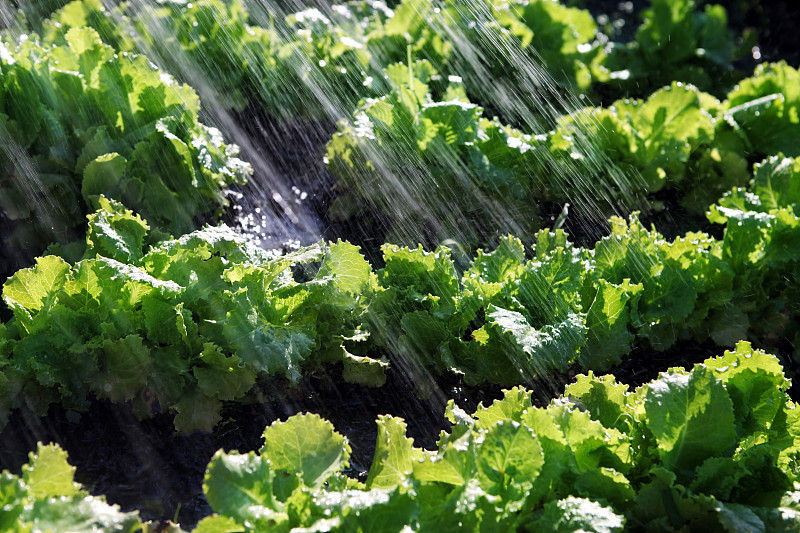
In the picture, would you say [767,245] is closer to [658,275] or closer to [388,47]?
[658,275]

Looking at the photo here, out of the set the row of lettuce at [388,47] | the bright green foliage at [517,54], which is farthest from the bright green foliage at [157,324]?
the bright green foliage at [517,54]

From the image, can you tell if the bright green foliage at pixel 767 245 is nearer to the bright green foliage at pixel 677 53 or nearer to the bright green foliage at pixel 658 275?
the bright green foliage at pixel 658 275

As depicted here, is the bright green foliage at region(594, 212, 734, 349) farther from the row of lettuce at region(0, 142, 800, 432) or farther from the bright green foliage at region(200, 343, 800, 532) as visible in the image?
the bright green foliage at region(200, 343, 800, 532)

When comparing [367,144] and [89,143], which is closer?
[89,143]

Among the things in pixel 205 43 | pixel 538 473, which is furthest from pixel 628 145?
pixel 538 473

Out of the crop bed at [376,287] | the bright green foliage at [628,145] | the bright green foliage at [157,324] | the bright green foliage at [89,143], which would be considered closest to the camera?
the crop bed at [376,287]

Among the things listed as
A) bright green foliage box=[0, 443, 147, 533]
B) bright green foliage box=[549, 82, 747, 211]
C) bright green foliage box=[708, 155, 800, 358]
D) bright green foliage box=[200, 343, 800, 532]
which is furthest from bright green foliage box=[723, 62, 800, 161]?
Result: bright green foliage box=[0, 443, 147, 533]

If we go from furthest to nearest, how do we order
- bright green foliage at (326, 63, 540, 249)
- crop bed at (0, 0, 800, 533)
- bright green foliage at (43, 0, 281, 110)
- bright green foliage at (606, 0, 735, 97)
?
bright green foliage at (606, 0, 735, 97)
bright green foliage at (43, 0, 281, 110)
bright green foliage at (326, 63, 540, 249)
crop bed at (0, 0, 800, 533)
